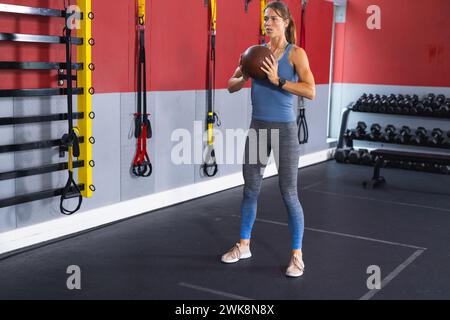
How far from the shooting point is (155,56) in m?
4.13

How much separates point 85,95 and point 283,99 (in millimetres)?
1290

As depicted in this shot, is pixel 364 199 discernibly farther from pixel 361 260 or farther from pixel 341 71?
pixel 341 71

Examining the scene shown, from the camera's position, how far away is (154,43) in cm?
411

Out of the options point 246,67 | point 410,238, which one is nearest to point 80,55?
point 246,67

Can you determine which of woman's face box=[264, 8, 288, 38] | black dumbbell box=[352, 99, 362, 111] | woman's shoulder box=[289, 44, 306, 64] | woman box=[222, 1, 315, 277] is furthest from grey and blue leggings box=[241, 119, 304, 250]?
black dumbbell box=[352, 99, 362, 111]

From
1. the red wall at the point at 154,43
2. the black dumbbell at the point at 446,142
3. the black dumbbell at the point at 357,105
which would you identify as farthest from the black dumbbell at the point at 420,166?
the red wall at the point at 154,43

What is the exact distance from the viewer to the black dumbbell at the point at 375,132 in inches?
259

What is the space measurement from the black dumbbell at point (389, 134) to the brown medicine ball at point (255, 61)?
408 cm

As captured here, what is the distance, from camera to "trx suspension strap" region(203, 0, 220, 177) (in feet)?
15.0

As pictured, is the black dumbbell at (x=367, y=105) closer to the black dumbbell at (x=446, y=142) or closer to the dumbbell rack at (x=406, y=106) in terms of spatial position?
the dumbbell rack at (x=406, y=106)

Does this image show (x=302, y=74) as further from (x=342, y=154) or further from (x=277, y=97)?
(x=342, y=154)

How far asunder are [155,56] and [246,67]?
1.51m

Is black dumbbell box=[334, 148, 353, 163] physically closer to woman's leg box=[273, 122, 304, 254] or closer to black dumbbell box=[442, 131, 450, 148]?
black dumbbell box=[442, 131, 450, 148]

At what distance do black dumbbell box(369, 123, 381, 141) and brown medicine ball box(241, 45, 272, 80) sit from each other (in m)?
4.09
